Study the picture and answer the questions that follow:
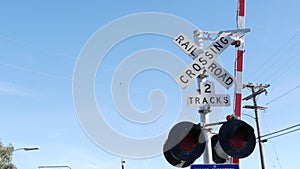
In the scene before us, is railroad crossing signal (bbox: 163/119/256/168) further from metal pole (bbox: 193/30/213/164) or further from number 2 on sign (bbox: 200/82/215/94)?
number 2 on sign (bbox: 200/82/215/94)

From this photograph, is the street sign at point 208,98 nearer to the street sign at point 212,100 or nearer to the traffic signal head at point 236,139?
the street sign at point 212,100

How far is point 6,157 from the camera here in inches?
2340

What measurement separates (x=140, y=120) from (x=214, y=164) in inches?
37.7

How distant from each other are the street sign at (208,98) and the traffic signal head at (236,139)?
0.38 m

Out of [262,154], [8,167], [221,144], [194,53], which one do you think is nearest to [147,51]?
[194,53]

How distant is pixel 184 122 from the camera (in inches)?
167

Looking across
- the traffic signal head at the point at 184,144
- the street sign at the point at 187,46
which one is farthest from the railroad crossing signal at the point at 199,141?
the street sign at the point at 187,46

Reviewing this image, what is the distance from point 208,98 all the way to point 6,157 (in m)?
60.2

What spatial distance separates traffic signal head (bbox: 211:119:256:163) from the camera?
419 centimetres

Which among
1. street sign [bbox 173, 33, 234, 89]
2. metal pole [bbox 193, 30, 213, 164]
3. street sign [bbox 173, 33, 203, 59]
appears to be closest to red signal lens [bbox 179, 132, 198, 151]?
metal pole [bbox 193, 30, 213, 164]

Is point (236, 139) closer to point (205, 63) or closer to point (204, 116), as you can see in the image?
point (204, 116)

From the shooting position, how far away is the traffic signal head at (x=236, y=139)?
419cm

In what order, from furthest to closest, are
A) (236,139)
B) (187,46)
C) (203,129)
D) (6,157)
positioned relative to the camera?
1. (6,157)
2. (187,46)
3. (203,129)
4. (236,139)

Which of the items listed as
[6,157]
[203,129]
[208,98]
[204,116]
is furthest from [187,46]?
[6,157]
